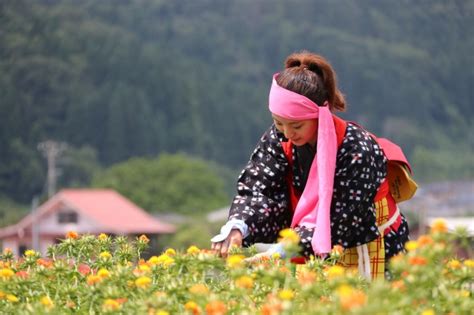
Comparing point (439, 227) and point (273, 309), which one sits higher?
point (439, 227)

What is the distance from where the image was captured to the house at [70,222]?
61219mm

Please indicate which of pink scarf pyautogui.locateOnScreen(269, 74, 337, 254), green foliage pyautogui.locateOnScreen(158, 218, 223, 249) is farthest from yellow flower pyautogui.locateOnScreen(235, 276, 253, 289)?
green foliage pyautogui.locateOnScreen(158, 218, 223, 249)

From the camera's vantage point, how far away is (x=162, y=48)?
106 m

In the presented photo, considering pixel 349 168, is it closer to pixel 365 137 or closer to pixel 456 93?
pixel 365 137

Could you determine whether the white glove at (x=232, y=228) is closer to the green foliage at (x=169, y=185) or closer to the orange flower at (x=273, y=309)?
the orange flower at (x=273, y=309)

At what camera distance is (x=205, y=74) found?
105250mm

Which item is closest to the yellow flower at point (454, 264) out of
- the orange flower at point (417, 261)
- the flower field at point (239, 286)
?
the flower field at point (239, 286)

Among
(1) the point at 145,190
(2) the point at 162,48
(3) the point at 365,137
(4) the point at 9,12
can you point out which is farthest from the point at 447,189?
(3) the point at 365,137

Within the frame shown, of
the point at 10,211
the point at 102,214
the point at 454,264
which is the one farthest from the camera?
the point at 10,211

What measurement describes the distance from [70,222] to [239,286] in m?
60.3

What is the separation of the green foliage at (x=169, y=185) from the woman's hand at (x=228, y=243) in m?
68.2

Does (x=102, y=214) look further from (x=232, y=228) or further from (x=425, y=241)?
(x=425, y=241)

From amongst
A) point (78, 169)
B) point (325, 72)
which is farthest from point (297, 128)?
point (78, 169)

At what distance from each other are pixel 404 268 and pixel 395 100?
101462mm
